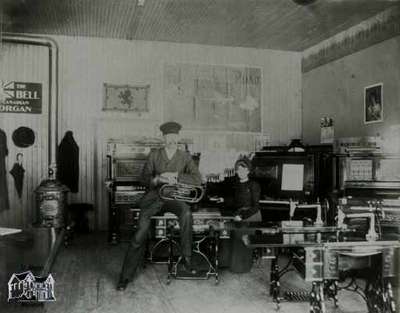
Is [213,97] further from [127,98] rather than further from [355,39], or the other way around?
[355,39]

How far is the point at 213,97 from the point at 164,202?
11.5 ft

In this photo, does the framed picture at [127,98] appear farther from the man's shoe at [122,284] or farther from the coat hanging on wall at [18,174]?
the man's shoe at [122,284]

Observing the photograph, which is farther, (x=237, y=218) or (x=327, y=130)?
(x=327, y=130)

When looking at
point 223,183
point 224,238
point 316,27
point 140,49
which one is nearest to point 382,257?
point 224,238

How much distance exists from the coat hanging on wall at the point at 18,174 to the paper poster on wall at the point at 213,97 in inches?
96.3

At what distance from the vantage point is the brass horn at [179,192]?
172 inches

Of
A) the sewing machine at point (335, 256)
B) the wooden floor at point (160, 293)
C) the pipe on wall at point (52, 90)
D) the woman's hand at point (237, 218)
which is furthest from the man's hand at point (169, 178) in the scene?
the pipe on wall at point (52, 90)

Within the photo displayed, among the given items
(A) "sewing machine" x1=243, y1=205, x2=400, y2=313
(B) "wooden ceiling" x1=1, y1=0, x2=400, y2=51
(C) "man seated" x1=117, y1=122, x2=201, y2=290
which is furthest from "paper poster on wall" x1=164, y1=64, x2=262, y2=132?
(A) "sewing machine" x1=243, y1=205, x2=400, y2=313

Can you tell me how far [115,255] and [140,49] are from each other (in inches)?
143

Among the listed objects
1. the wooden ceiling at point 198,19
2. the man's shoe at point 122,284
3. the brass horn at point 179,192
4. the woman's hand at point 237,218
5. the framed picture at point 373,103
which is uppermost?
the wooden ceiling at point 198,19

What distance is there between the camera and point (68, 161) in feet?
22.5

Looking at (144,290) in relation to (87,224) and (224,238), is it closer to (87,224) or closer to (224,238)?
(224,238)

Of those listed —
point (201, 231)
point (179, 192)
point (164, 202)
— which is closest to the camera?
point (164, 202)

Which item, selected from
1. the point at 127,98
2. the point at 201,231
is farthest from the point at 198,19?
the point at 201,231
